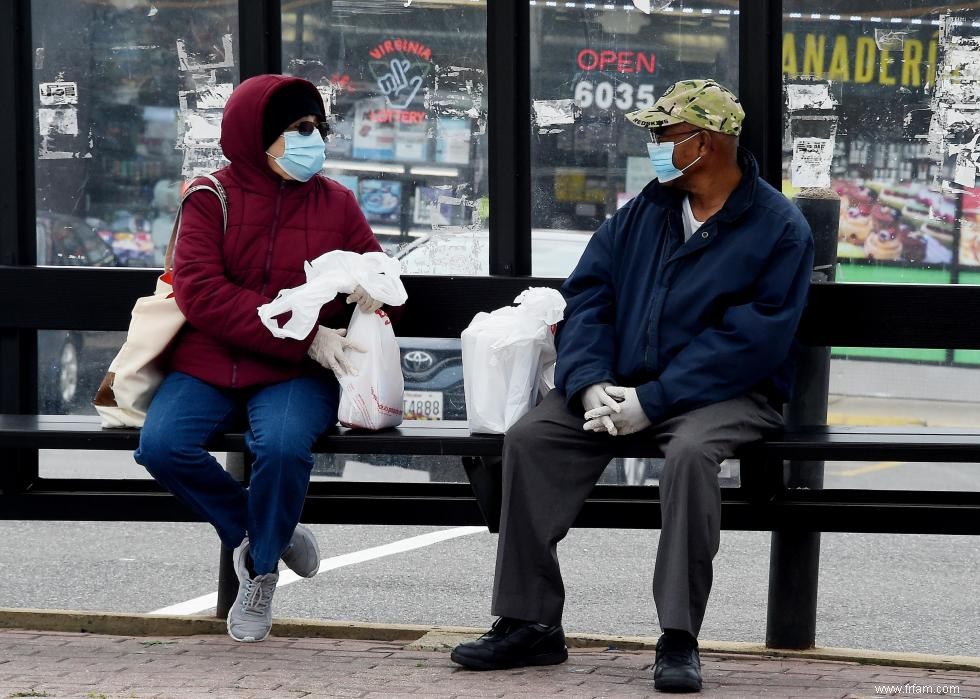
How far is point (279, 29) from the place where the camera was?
5.23 meters

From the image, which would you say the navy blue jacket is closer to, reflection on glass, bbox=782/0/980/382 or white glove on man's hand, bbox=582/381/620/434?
white glove on man's hand, bbox=582/381/620/434

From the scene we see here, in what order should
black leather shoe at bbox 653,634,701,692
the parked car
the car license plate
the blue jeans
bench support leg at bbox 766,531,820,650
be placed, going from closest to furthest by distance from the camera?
black leather shoe at bbox 653,634,701,692
the blue jeans
bench support leg at bbox 766,531,820,650
the parked car
the car license plate

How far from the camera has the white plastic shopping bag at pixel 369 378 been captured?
14.7ft

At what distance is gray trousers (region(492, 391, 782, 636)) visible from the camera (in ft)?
12.7

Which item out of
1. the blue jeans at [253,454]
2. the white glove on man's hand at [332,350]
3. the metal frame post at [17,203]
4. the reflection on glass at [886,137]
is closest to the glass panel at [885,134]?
the reflection on glass at [886,137]

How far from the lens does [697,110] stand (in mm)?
4344

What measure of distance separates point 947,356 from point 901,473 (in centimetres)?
438

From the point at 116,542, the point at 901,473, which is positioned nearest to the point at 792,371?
the point at 116,542

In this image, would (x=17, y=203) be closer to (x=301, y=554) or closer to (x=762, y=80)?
(x=301, y=554)

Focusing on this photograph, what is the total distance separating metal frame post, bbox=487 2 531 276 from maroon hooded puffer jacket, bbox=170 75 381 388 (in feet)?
2.32

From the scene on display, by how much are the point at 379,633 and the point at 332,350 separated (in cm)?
101

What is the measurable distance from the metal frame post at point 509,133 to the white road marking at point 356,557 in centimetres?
210

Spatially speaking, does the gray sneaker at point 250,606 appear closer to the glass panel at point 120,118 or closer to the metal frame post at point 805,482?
the glass panel at point 120,118

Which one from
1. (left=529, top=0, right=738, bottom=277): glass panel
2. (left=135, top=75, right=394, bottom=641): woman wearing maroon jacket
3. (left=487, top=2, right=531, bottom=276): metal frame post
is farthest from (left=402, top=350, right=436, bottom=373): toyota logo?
(left=135, top=75, right=394, bottom=641): woman wearing maroon jacket
